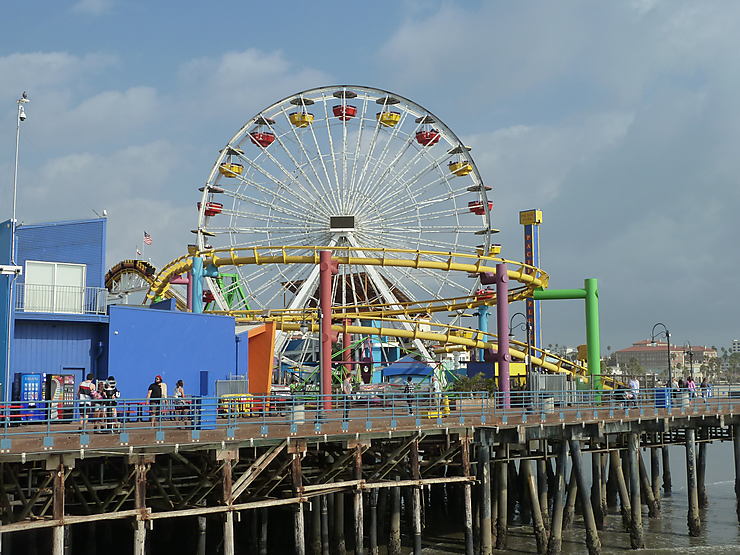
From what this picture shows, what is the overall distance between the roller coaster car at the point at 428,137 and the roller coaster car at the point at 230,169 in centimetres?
1073

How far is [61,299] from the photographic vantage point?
1210 inches

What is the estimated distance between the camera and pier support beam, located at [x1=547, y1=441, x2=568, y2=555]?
30.7m

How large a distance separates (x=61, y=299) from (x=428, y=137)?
30673 millimetres

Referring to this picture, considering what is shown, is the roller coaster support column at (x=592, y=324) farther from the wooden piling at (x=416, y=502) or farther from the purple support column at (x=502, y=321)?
the wooden piling at (x=416, y=502)

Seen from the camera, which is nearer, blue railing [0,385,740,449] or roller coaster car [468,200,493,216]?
blue railing [0,385,740,449]

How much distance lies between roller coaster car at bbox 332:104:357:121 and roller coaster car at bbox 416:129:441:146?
13.6 feet

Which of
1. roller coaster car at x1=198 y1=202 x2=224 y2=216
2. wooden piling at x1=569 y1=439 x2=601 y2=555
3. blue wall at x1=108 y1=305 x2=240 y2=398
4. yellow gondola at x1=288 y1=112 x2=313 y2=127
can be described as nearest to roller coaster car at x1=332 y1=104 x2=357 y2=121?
yellow gondola at x1=288 y1=112 x2=313 y2=127

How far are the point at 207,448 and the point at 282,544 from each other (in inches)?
477

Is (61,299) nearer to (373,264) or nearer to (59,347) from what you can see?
(59,347)

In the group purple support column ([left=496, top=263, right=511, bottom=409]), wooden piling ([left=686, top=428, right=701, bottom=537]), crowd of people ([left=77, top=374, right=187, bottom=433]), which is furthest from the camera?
purple support column ([left=496, top=263, right=511, bottom=409])

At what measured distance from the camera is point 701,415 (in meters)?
36.0

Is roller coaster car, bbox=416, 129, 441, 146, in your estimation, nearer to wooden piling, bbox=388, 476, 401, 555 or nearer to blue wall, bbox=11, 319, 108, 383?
wooden piling, bbox=388, 476, 401, 555

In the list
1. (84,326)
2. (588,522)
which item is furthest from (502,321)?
(84,326)

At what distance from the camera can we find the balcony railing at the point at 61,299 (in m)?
30.0
